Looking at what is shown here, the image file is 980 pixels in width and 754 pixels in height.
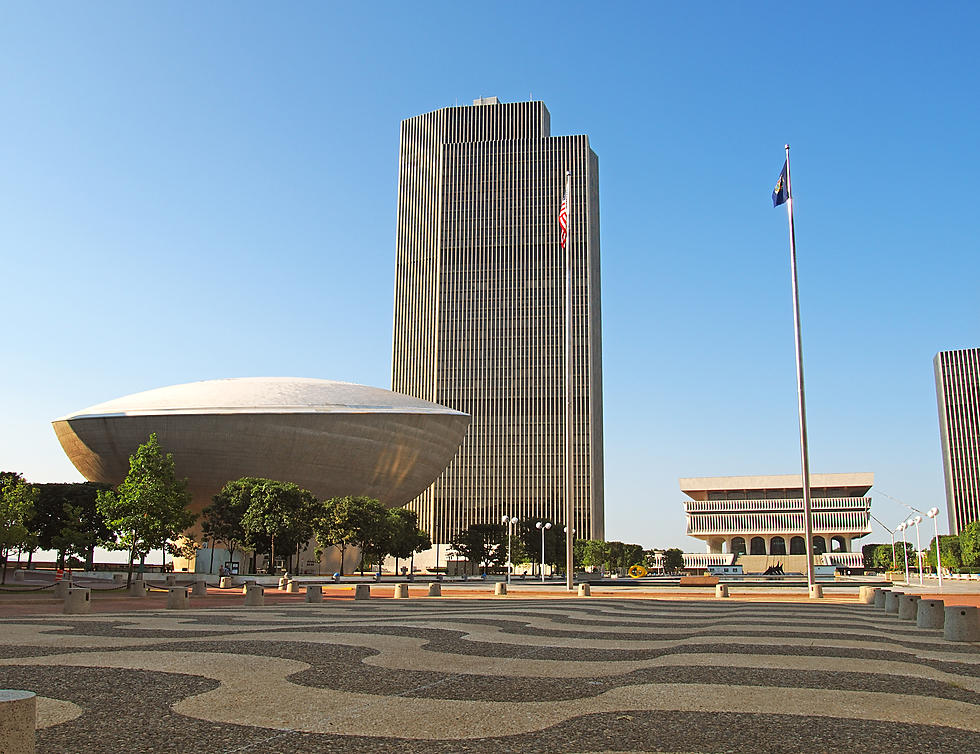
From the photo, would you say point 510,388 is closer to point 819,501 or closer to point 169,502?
point 819,501

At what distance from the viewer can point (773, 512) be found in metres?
170

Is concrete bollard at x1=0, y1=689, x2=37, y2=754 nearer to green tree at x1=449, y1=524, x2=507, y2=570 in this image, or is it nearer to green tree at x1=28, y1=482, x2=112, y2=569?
green tree at x1=28, y1=482, x2=112, y2=569

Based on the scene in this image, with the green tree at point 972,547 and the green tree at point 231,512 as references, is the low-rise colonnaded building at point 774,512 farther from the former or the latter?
the green tree at point 231,512

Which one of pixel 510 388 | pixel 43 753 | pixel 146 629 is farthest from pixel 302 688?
pixel 510 388

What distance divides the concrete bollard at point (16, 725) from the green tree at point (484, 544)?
111m

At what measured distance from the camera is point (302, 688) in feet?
30.1

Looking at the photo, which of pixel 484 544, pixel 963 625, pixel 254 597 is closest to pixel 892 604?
pixel 963 625

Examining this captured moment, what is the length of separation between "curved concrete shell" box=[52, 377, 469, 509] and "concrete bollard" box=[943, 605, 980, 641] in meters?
89.0

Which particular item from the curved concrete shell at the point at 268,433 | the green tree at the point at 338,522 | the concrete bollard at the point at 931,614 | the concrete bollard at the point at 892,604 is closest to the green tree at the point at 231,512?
the green tree at the point at 338,522

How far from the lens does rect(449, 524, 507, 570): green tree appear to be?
11400 cm

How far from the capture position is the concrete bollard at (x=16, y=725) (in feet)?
14.2

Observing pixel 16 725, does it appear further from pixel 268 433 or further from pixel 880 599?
pixel 268 433

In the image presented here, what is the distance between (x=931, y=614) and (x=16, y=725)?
1990 centimetres

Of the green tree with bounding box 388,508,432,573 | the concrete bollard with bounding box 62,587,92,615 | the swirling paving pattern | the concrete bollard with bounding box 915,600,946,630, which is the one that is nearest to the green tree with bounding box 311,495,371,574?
the green tree with bounding box 388,508,432,573
